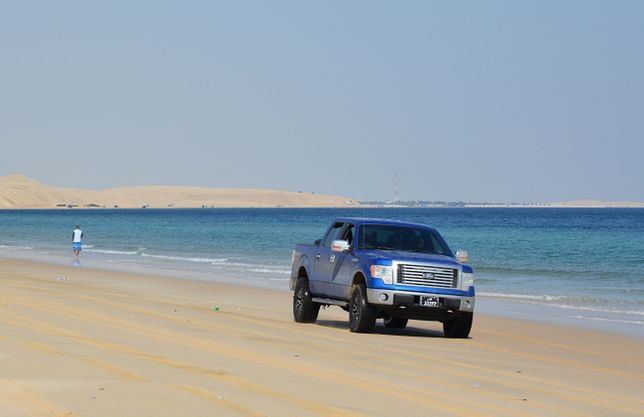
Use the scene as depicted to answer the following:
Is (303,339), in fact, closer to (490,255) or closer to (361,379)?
(361,379)

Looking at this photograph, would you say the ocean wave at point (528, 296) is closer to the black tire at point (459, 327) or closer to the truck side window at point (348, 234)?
the truck side window at point (348, 234)

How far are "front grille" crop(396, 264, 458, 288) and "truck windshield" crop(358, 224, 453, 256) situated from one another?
0.89 meters

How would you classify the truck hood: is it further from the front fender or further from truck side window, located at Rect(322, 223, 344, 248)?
the front fender

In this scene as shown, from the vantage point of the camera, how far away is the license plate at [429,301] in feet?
57.9

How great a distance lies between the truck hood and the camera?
1794 centimetres

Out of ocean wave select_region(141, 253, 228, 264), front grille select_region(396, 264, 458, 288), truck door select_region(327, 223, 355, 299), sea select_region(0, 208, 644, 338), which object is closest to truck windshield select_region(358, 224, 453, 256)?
truck door select_region(327, 223, 355, 299)

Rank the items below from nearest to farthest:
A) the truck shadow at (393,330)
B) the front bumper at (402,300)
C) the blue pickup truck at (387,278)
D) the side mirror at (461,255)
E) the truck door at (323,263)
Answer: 1. the front bumper at (402,300)
2. the blue pickup truck at (387,278)
3. the side mirror at (461,255)
4. the truck shadow at (393,330)
5. the truck door at (323,263)

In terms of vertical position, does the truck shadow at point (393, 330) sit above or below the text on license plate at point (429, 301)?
below

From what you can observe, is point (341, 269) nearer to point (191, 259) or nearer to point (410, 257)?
point (410, 257)

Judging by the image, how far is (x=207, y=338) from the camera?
15.0 m

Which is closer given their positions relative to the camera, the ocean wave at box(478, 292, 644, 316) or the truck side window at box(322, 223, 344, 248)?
the truck side window at box(322, 223, 344, 248)

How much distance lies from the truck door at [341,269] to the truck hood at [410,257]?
0.40m

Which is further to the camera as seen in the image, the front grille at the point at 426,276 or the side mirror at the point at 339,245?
the side mirror at the point at 339,245

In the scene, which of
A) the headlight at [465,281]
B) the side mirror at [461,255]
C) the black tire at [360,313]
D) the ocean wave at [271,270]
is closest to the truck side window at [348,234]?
the black tire at [360,313]
